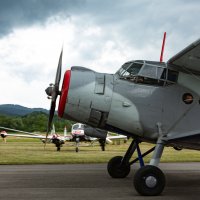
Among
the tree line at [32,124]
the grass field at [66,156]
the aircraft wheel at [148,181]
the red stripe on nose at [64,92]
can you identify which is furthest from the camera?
the tree line at [32,124]

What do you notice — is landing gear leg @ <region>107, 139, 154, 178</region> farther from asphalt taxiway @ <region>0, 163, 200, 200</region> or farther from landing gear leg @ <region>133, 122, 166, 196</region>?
landing gear leg @ <region>133, 122, 166, 196</region>

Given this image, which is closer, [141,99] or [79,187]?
[141,99]

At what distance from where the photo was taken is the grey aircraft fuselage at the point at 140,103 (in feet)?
29.6

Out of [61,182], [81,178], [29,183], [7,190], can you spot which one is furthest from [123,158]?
[7,190]

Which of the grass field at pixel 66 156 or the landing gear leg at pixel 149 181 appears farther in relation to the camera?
the grass field at pixel 66 156

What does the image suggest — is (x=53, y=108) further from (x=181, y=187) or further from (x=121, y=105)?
(x=181, y=187)

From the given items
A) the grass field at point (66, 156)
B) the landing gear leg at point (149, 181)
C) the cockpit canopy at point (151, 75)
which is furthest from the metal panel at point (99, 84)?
the grass field at point (66, 156)

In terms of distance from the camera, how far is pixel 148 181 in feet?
27.4

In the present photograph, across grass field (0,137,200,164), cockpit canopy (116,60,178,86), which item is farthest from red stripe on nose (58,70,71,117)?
grass field (0,137,200,164)

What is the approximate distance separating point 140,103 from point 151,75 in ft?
2.46

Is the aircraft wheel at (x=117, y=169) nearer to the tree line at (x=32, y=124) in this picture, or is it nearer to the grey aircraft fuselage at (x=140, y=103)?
the grey aircraft fuselage at (x=140, y=103)

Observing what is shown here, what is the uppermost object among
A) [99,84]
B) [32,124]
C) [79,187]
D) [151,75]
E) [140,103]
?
[32,124]

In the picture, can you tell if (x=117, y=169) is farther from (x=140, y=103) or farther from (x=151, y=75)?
(x=151, y=75)

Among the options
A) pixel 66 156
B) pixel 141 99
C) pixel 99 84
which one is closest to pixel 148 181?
pixel 141 99
